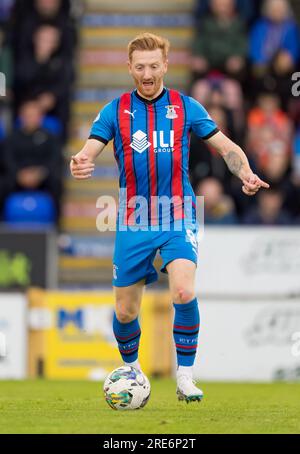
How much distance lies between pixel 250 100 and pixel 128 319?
1013 centimetres

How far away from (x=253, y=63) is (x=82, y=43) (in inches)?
121

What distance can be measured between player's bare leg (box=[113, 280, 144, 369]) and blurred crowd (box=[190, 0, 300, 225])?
6.95m

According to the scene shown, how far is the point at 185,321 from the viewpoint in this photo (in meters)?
9.05

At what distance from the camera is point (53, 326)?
592 inches

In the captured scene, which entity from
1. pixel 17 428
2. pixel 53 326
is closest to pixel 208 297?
pixel 53 326

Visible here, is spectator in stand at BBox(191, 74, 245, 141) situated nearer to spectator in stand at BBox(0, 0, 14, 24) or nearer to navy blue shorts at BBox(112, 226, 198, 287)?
spectator in stand at BBox(0, 0, 14, 24)

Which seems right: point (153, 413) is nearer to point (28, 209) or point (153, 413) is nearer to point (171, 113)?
point (171, 113)

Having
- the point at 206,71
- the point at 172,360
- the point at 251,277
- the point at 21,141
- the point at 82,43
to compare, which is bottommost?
the point at 172,360

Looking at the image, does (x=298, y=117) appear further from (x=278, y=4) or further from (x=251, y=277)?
(x=251, y=277)

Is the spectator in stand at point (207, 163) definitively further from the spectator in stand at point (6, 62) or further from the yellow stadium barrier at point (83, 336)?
the spectator in stand at point (6, 62)

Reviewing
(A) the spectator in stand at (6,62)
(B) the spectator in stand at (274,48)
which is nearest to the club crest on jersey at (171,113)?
(B) the spectator in stand at (274,48)

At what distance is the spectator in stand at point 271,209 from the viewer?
54.8 feet

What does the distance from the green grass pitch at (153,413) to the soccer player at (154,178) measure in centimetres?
42

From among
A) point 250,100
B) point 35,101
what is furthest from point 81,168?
point 250,100
